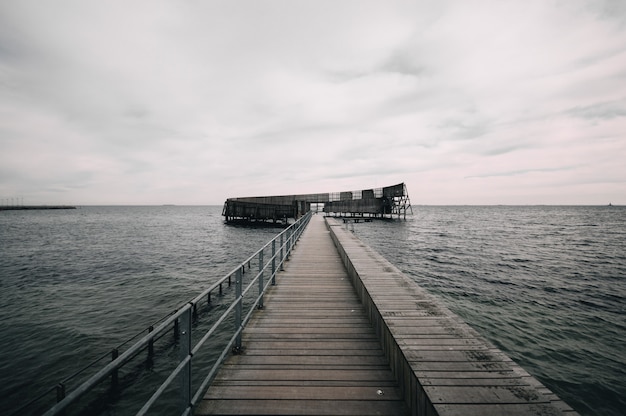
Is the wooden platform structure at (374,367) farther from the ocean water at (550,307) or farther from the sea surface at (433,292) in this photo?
the ocean water at (550,307)

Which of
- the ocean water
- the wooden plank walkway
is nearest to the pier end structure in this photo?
the ocean water

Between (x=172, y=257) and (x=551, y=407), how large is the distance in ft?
76.4

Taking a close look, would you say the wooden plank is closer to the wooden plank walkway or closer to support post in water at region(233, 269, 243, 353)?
the wooden plank walkway

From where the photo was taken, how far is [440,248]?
80.1ft

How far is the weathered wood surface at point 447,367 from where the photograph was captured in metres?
2.45

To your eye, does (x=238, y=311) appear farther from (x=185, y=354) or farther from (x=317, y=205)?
(x=317, y=205)

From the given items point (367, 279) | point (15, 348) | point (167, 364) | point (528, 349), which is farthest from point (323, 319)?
point (15, 348)

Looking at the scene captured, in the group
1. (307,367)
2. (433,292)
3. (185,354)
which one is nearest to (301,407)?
(307,367)

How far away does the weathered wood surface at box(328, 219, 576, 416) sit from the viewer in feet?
8.05

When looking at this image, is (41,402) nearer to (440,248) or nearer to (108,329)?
(108,329)

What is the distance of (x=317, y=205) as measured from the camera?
58125mm

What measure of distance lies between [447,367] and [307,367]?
1731mm

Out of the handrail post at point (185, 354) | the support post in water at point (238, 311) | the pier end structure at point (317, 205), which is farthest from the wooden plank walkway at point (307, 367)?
the pier end structure at point (317, 205)

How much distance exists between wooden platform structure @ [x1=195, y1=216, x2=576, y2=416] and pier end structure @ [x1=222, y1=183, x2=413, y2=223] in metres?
38.9
